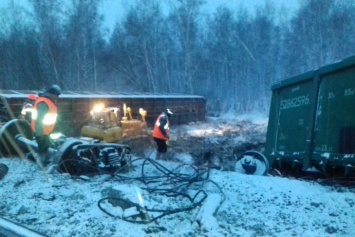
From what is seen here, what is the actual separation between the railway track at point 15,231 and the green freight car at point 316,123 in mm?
4260

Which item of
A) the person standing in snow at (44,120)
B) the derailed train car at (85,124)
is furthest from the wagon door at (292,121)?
the person standing in snow at (44,120)

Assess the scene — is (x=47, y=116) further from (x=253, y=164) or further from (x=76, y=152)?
(x=253, y=164)

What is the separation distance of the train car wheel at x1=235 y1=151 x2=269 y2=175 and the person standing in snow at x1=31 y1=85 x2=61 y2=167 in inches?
147

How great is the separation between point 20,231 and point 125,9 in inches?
1224

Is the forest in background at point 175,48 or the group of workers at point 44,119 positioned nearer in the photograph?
the group of workers at point 44,119

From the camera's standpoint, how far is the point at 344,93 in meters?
5.10

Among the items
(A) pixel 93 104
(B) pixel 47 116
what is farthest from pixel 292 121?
(A) pixel 93 104

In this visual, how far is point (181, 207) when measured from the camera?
3.92 metres

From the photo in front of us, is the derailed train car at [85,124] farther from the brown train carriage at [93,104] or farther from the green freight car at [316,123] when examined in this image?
the green freight car at [316,123]

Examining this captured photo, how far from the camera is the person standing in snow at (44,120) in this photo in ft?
18.3

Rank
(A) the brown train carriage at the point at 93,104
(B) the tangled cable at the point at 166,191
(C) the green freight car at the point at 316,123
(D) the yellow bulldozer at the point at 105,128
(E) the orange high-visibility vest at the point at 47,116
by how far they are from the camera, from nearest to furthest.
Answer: (B) the tangled cable at the point at 166,191 < (C) the green freight car at the point at 316,123 < (E) the orange high-visibility vest at the point at 47,116 < (D) the yellow bulldozer at the point at 105,128 < (A) the brown train carriage at the point at 93,104

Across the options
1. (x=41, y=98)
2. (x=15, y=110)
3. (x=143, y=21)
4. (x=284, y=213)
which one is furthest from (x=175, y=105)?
(x=284, y=213)

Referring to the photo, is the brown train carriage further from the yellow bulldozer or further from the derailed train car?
the yellow bulldozer

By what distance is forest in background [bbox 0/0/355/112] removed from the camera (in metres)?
27.4
